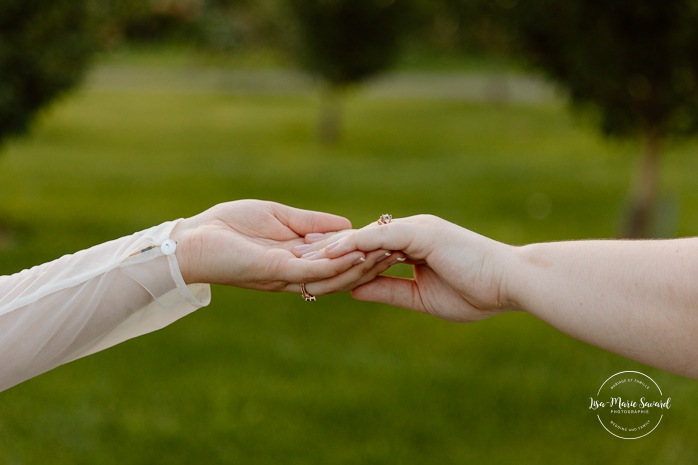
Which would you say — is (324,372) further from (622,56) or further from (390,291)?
(622,56)

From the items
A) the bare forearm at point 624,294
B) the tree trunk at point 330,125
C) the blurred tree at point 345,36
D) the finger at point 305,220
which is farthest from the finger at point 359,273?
the tree trunk at point 330,125

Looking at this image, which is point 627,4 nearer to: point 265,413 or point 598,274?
point 265,413

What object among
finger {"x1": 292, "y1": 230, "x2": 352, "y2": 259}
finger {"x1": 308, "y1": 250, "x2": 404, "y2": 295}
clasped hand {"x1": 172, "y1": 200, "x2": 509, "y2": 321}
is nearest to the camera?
clasped hand {"x1": 172, "y1": 200, "x2": 509, "y2": 321}

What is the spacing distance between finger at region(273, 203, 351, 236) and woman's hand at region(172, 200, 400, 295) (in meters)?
0.17

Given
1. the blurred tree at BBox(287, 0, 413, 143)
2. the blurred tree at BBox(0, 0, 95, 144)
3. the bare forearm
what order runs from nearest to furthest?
the bare forearm, the blurred tree at BBox(0, 0, 95, 144), the blurred tree at BBox(287, 0, 413, 143)

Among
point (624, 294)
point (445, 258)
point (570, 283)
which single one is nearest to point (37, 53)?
point (445, 258)

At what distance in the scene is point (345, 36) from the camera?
54.7ft

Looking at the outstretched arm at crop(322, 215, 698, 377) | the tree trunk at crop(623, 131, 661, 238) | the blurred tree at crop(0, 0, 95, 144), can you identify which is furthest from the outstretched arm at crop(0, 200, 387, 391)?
the tree trunk at crop(623, 131, 661, 238)

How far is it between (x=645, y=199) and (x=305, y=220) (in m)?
5.95

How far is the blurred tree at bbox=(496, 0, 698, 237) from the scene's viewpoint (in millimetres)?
7000

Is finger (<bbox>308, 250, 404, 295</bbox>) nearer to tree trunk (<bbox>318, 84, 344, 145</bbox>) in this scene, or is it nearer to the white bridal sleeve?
the white bridal sleeve

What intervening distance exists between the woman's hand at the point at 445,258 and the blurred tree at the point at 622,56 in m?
4.81

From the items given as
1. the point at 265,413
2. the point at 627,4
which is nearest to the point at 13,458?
the point at 265,413

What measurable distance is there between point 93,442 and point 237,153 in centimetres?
1177
